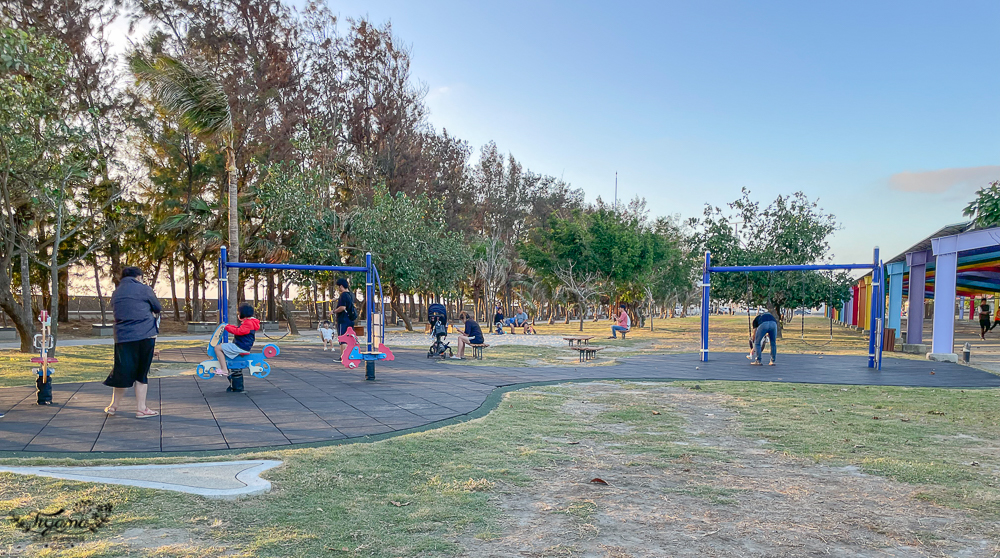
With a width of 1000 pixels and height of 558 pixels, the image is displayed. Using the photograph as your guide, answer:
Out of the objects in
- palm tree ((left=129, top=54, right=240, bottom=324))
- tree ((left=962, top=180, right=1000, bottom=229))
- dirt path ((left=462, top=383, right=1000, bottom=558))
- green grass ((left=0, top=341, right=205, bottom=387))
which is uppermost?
palm tree ((left=129, top=54, right=240, bottom=324))

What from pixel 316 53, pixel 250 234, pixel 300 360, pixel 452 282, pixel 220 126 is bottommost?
pixel 300 360

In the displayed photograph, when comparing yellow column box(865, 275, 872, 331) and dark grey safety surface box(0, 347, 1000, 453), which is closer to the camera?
dark grey safety surface box(0, 347, 1000, 453)

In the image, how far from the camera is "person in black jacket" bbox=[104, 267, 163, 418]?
7141 millimetres

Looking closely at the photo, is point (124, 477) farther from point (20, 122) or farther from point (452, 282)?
point (452, 282)

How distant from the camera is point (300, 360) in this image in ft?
A: 48.0

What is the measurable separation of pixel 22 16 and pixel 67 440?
1870 centimetres

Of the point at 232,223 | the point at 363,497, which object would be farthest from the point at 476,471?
the point at 232,223

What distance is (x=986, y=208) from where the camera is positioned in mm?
14359

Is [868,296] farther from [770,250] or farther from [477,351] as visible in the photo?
[477,351]

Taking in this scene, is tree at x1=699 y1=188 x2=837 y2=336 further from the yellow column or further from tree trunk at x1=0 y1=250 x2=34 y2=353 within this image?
tree trunk at x1=0 y1=250 x2=34 y2=353

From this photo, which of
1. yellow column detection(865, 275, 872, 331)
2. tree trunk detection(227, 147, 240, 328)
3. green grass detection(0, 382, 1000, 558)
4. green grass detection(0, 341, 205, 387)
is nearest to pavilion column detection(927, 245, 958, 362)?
green grass detection(0, 382, 1000, 558)

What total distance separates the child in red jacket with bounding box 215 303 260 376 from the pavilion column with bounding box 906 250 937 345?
17.8 meters

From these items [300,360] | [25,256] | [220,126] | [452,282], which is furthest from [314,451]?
[452,282]

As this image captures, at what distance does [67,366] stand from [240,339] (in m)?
5.75
